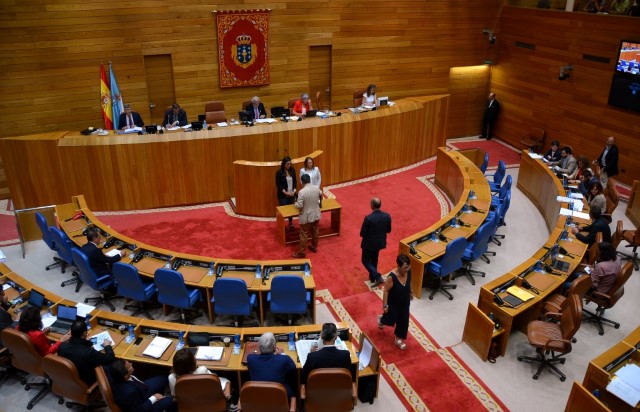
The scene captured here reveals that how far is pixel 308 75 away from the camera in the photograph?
14250mm

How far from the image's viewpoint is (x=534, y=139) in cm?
1472

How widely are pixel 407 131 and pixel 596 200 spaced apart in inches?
205

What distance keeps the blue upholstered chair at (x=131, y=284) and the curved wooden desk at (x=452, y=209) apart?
3849mm

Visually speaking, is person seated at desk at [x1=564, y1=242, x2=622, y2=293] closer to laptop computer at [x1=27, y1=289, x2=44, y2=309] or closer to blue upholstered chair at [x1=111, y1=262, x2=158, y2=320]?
blue upholstered chair at [x1=111, y1=262, x2=158, y2=320]

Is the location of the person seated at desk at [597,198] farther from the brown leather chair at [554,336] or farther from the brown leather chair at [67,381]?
the brown leather chair at [67,381]

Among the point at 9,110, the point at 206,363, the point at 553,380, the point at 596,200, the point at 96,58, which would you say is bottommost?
the point at 553,380

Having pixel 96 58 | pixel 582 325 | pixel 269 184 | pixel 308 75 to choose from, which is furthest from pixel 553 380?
pixel 96 58

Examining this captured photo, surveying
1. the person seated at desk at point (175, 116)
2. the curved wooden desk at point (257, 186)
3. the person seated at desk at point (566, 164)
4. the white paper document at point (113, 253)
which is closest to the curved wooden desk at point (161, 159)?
the curved wooden desk at point (257, 186)

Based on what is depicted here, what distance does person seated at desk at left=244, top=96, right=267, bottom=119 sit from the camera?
40.5 feet

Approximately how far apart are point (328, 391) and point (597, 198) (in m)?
6.45

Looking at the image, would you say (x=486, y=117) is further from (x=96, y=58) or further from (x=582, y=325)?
(x=96, y=58)

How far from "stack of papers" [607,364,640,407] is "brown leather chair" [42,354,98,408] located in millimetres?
5483

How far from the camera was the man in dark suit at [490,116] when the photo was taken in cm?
1584

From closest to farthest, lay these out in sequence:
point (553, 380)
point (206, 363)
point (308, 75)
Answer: point (206, 363)
point (553, 380)
point (308, 75)
